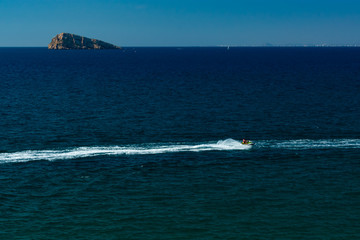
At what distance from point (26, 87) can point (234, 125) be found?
91.7 m

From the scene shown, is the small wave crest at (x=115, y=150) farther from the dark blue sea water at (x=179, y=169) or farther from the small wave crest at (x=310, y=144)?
the small wave crest at (x=310, y=144)

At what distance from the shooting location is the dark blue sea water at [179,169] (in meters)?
48.1

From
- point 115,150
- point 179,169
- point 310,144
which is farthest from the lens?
point 310,144

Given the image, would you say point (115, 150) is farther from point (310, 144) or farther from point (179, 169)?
point (310, 144)

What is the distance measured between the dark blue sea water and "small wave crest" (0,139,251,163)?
0.18 m

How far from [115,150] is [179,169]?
47.8 feet

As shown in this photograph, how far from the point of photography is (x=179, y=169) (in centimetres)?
6488

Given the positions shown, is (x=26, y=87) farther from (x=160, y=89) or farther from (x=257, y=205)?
(x=257, y=205)

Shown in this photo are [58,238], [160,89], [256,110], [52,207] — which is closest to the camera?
[58,238]

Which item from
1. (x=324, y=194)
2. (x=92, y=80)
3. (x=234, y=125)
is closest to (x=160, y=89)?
(x=92, y=80)

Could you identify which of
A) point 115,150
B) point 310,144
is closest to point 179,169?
point 115,150

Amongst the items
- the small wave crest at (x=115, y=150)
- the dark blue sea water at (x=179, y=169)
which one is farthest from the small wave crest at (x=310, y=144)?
the small wave crest at (x=115, y=150)

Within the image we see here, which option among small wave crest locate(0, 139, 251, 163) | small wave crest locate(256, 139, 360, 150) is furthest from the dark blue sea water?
small wave crest locate(256, 139, 360, 150)

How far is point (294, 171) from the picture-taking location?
63906mm
